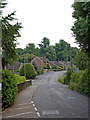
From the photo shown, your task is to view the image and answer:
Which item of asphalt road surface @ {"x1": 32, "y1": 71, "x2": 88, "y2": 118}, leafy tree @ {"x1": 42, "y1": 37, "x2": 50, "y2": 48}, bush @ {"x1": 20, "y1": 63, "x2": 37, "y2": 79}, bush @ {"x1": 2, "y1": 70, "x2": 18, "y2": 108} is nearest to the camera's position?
asphalt road surface @ {"x1": 32, "y1": 71, "x2": 88, "y2": 118}

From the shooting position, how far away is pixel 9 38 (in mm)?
8047

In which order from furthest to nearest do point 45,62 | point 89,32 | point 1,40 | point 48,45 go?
1. point 48,45
2. point 45,62
3. point 1,40
4. point 89,32

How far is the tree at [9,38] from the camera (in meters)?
8.02

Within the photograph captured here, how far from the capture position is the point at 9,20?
819 centimetres

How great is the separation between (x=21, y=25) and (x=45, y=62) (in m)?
77.4

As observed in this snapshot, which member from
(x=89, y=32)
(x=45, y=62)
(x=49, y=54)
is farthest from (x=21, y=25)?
(x=49, y=54)

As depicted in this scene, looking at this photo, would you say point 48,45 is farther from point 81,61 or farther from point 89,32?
point 89,32

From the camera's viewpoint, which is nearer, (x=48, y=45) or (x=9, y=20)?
(x=9, y=20)

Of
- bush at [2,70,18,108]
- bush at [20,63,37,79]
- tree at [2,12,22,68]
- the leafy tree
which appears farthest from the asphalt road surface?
the leafy tree

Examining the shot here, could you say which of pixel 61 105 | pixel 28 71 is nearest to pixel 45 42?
pixel 28 71

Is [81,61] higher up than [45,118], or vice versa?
[81,61]

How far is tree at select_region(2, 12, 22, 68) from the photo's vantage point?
802 centimetres

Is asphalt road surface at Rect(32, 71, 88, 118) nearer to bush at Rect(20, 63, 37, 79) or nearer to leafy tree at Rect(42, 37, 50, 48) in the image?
bush at Rect(20, 63, 37, 79)

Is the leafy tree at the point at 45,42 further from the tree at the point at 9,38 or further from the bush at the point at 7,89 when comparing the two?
the tree at the point at 9,38
